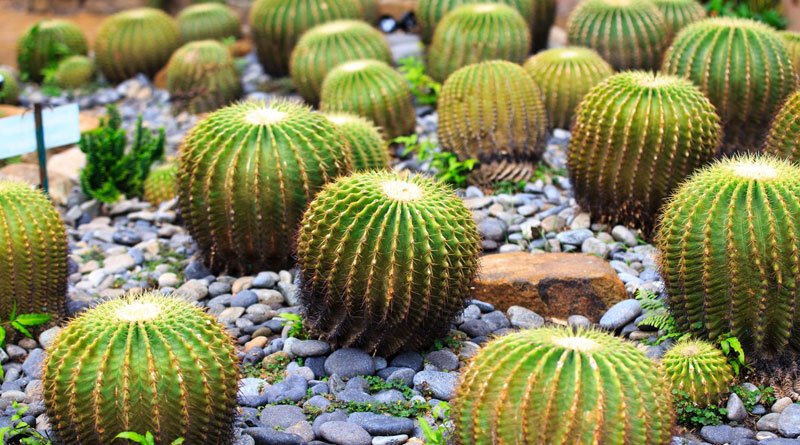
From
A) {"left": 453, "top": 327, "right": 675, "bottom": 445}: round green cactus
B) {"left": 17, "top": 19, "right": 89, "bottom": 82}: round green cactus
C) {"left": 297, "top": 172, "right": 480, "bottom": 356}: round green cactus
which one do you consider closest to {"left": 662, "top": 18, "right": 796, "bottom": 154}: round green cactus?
{"left": 297, "top": 172, "right": 480, "bottom": 356}: round green cactus

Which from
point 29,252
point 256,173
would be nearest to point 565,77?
point 256,173

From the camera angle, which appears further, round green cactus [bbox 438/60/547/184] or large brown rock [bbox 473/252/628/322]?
round green cactus [bbox 438/60/547/184]

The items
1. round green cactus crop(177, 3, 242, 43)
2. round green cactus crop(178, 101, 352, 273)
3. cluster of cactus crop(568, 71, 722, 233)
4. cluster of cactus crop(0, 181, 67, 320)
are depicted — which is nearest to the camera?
cluster of cactus crop(0, 181, 67, 320)

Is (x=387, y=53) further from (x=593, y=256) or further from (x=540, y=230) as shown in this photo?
(x=593, y=256)

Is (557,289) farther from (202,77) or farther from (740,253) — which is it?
(202,77)

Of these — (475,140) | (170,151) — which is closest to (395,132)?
(475,140)

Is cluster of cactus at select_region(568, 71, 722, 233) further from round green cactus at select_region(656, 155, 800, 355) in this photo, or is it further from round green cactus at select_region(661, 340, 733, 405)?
round green cactus at select_region(661, 340, 733, 405)
